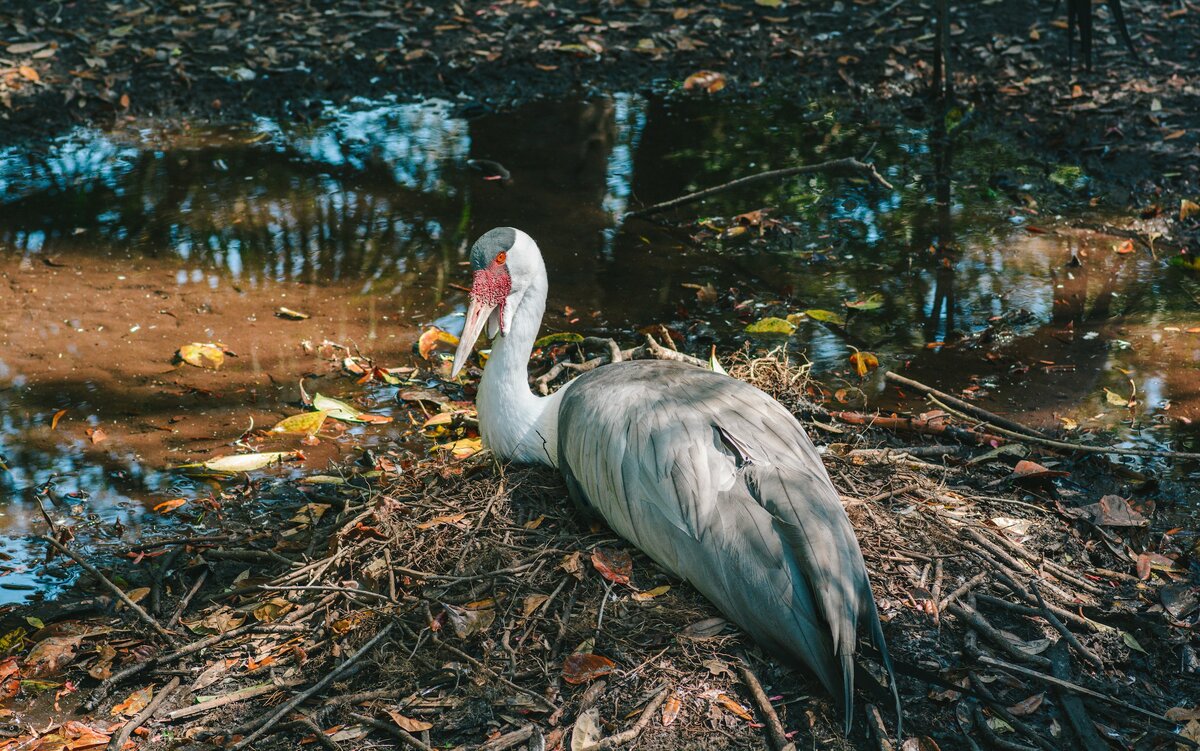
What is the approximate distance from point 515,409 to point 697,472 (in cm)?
96

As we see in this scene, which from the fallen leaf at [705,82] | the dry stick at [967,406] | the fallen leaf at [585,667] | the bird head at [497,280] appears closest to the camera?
the fallen leaf at [585,667]

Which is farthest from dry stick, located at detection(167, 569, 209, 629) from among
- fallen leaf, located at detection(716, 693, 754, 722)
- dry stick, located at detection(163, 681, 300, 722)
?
fallen leaf, located at detection(716, 693, 754, 722)

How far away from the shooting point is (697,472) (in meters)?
3.16

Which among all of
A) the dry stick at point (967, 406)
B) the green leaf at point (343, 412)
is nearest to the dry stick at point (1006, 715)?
the dry stick at point (967, 406)

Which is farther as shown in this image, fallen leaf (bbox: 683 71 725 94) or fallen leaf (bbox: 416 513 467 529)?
fallen leaf (bbox: 683 71 725 94)

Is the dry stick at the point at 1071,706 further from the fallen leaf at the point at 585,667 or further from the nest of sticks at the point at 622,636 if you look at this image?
the fallen leaf at the point at 585,667

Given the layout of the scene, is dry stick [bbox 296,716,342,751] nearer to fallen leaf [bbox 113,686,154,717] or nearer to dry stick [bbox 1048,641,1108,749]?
fallen leaf [bbox 113,686,154,717]

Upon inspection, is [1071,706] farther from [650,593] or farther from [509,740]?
[509,740]

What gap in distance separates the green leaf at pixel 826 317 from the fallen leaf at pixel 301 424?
8.37 feet

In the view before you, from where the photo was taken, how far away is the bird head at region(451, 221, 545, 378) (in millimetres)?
3838

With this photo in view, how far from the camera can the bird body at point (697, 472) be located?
287cm

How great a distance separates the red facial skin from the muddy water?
99 centimetres

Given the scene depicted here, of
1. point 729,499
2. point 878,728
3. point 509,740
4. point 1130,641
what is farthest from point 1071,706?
point 509,740

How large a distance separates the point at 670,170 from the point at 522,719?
500 cm
